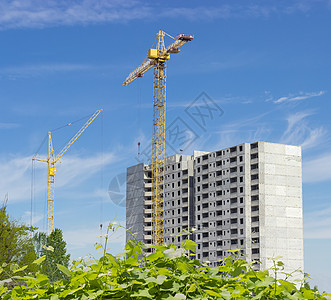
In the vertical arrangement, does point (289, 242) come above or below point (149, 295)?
below

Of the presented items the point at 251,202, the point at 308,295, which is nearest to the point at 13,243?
the point at 308,295

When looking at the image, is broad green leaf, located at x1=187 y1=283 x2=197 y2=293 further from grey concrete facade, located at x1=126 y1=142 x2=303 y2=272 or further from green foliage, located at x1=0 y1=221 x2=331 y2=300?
grey concrete facade, located at x1=126 y1=142 x2=303 y2=272

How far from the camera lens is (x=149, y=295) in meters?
3.31

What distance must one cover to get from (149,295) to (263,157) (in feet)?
272

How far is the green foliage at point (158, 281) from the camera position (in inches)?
136

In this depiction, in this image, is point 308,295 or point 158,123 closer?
point 308,295

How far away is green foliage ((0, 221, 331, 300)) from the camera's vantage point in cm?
345

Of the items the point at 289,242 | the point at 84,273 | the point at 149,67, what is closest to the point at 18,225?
the point at 84,273

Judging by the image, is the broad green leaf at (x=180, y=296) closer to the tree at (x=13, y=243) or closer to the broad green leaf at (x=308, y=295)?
the broad green leaf at (x=308, y=295)

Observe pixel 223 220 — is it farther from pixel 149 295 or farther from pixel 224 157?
pixel 149 295

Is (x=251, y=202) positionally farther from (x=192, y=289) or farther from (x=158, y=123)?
(x=192, y=289)

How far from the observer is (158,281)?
11.1 feet

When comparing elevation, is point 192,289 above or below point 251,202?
below

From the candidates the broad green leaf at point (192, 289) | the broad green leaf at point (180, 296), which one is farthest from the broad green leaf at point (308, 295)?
the broad green leaf at point (180, 296)
